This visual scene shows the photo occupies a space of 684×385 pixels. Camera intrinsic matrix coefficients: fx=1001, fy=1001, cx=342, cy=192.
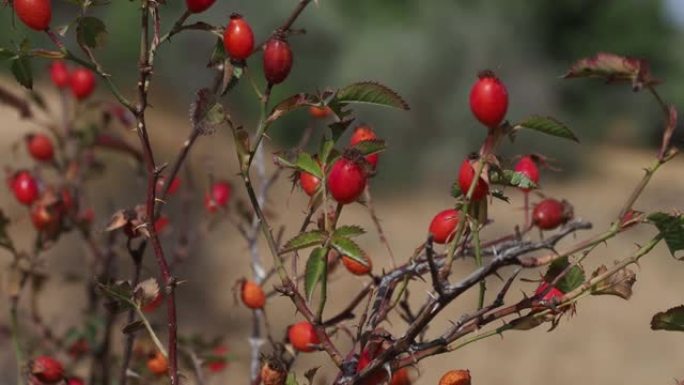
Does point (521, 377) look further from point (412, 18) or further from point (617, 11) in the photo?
point (617, 11)

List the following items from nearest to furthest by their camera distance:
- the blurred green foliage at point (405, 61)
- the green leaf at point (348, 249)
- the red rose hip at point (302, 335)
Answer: the green leaf at point (348, 249)
the red rose hip at point (302, 335)
the blurred green foliage at point (405, 61)

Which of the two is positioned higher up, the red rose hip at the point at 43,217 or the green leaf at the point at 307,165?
the green leaf at the point at 307,165

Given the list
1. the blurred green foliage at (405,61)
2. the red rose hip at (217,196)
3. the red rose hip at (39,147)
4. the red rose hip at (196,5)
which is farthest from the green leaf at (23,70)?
the blurred green foliage at (405,61)

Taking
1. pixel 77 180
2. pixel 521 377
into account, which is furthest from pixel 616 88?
pixel 77 180

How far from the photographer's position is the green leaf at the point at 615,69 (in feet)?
2.52

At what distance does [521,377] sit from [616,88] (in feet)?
34.6

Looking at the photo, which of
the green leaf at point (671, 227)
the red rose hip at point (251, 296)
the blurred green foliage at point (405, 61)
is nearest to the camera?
the green leaf at point (671, 227)

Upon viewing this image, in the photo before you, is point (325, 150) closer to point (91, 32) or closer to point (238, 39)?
point (238, 39)

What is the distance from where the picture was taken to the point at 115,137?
6.16ft

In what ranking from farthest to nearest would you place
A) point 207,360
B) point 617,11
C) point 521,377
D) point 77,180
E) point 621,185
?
point 617,11 → point 621,185 → point 521,377 → point 77,180 → point 207,360

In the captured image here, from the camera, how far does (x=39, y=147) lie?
1.93 meters

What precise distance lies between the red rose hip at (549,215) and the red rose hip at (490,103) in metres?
0.26

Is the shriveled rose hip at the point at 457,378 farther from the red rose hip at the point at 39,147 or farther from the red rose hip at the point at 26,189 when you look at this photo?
the red rose hip at the point at 39,147

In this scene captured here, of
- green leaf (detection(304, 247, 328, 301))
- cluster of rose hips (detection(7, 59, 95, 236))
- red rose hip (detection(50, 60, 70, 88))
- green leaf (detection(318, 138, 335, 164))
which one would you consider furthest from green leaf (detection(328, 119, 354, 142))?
red rose hip (detection(50, 60, 70, 88))
